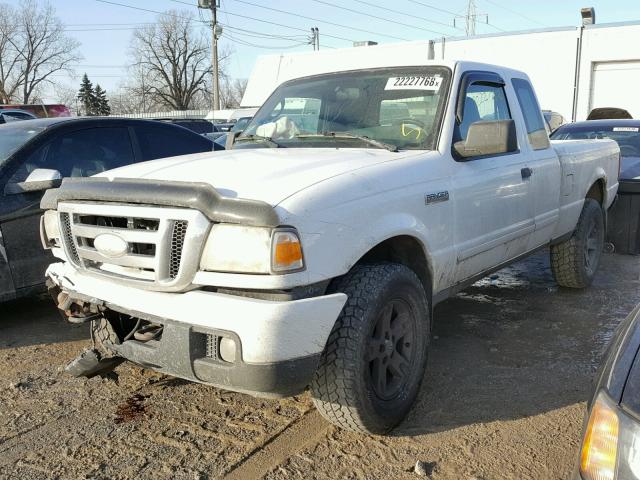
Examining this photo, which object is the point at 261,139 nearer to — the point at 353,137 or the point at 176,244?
the point at 353,137

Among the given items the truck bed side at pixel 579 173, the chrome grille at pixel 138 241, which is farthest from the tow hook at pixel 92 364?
the truck bed side at pixel 579 173

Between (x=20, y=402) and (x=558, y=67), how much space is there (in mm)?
25014

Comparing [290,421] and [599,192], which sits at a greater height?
[599,192]

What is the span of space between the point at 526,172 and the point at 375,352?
2090mm

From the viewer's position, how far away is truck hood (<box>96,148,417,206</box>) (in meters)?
2.64

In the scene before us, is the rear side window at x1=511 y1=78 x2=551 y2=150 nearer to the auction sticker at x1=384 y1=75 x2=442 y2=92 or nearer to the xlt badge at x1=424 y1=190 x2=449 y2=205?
the auction sticker at x1=384 y1=75 x2=442 y2=92

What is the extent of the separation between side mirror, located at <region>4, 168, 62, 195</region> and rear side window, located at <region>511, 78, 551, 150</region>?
3.57 metres

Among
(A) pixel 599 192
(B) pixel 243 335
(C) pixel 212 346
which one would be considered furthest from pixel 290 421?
(A) pixel 599 192

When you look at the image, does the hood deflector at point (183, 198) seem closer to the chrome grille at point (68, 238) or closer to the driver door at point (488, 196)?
the chrome grille at point (68, 238)

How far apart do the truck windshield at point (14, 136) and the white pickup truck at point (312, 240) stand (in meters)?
1.71

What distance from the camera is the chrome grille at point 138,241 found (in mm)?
2506

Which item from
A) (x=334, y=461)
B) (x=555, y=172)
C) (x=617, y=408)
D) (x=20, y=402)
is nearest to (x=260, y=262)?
(x=334, y=461)

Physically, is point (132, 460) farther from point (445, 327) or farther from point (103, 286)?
point (445, 327)

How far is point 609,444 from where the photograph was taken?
1641mm
